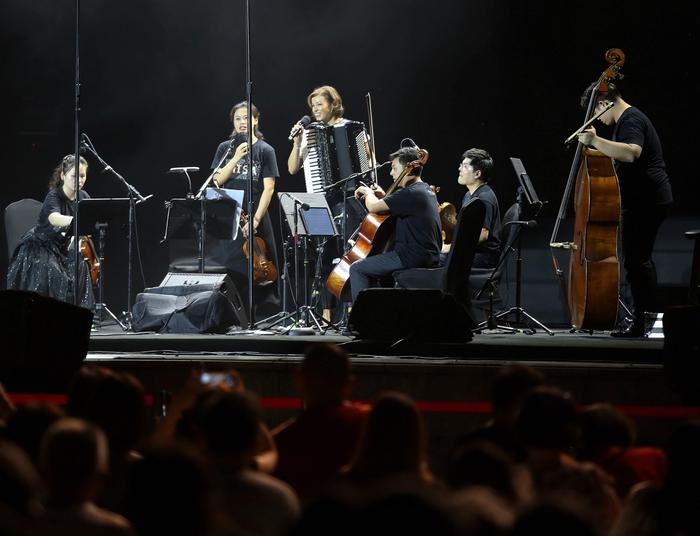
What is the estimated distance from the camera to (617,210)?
6.64m

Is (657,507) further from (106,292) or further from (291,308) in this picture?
(106,292)

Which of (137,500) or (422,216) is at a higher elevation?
(422,216)

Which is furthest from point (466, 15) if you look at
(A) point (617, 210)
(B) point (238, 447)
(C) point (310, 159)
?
(B) point (238, 447)

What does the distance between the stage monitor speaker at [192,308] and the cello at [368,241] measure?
2.71 feet

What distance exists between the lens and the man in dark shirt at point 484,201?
8070 mm

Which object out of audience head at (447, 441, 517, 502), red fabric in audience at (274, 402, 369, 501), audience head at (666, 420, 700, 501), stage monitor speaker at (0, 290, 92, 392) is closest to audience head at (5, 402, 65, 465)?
red fabric in audience at (274, 402, 369, 501)

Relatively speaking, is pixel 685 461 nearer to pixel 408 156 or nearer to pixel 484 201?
pixel 408 156

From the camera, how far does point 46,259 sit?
8.95 metres

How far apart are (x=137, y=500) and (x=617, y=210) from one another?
5.17 m

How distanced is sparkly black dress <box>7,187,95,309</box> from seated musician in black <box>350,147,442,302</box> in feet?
9.50

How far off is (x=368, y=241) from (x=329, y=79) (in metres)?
3.12

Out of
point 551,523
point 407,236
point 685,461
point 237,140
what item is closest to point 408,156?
point 407,236

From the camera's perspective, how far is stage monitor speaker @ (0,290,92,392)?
520 centimetres

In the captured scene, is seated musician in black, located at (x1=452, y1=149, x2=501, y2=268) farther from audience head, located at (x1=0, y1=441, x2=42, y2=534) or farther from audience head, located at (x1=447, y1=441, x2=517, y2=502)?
audience head, located at (x1=0, y1=441, x2=42, y2=534)
